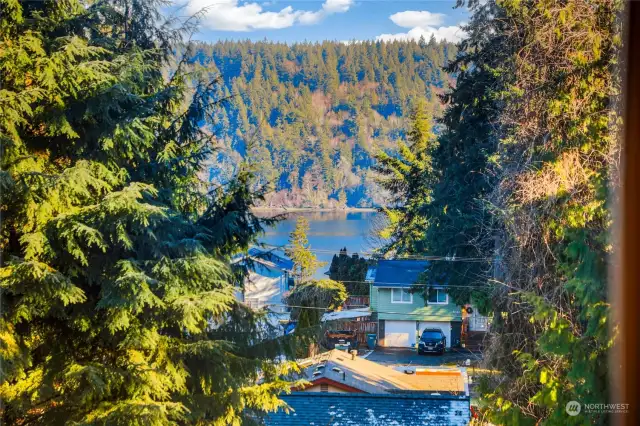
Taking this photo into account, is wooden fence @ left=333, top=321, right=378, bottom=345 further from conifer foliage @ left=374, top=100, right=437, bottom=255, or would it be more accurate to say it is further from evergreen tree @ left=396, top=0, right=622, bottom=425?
evergreen tree @ left=396, top=0, right=622, bottom=425

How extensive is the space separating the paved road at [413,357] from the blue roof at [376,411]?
35.8ft

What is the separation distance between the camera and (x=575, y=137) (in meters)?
7.38

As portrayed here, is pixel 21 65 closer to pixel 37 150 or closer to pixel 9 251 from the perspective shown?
pixel 37 150

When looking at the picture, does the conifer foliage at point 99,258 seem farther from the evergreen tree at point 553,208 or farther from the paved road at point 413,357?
the paved road at point 413,357

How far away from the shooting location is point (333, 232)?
6425 cm

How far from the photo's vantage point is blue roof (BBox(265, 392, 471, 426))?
29.6ft

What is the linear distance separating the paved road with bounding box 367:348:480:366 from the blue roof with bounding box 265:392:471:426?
1091cm

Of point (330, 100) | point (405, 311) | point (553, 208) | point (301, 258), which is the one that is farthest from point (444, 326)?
point (330, 100)

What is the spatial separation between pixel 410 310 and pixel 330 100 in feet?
463

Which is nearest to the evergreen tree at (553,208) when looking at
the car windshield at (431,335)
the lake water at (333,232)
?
the car windshield at (431,335)

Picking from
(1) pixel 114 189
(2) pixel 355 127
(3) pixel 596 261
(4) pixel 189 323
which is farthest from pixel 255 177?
(2) pixel 355 127

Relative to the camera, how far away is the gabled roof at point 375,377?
40.1 ft

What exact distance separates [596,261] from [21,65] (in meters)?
5.47

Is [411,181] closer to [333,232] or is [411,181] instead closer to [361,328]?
[361,328]
